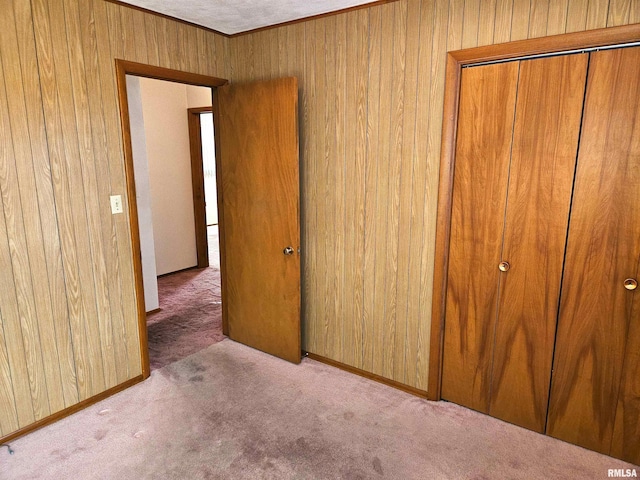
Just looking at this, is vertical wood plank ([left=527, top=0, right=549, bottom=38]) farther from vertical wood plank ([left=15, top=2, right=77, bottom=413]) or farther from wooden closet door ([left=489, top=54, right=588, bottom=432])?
vertical wood plank ([left=15, top=2, right=77, bottom=413])

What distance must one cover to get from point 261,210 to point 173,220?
8.83 ft

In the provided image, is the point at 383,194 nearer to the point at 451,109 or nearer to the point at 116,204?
the point at 451,109

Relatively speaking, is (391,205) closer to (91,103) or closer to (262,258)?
(262,258)

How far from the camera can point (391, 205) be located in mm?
2627

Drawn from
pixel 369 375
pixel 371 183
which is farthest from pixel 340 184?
pixel 369 375

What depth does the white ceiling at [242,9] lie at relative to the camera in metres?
2.48

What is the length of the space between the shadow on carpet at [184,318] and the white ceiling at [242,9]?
246 centimetres

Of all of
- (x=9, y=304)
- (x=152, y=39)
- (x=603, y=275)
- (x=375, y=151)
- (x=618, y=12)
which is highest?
(x=152, y=39)

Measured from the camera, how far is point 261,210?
3092 millimetres

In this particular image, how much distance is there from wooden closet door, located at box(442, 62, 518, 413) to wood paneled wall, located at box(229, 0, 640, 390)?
0.47ft

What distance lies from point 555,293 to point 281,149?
1.90m

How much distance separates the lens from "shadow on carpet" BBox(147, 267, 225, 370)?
3.35m

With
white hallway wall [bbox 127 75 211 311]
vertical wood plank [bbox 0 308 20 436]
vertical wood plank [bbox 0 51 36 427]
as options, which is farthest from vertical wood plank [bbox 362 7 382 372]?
white hallway wall [bbox 127 75 211 311]

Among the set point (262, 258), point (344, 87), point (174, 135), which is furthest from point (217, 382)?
point (174, 135)
